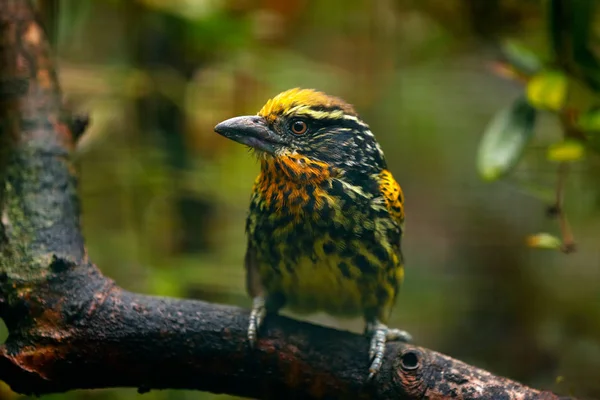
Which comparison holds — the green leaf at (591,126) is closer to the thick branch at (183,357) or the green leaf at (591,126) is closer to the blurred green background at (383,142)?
the blurred green background at (383,142)

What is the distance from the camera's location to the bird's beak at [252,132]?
1869 millimetres

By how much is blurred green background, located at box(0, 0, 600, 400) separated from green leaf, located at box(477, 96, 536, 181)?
22 cm

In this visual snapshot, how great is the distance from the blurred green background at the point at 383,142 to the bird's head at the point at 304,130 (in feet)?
2.05

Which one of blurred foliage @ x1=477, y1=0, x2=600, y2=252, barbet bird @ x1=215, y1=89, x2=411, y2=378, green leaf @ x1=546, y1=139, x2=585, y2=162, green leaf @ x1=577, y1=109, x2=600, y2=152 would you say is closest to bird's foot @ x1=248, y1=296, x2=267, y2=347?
barbet bird @ x1=215, y1=89, x2=411, y2=378

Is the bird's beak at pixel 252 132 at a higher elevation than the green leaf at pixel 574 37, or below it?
below

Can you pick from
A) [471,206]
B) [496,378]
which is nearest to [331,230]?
[496,378]

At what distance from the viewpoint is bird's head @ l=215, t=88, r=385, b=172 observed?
6.21ft

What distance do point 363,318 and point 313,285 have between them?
247 millimetres

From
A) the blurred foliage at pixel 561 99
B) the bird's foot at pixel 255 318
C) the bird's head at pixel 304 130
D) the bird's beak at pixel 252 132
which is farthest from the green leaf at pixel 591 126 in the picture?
the bird's foot at pixel 255 318

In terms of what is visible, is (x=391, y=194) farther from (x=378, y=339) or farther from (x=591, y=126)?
(x=591, y=126)

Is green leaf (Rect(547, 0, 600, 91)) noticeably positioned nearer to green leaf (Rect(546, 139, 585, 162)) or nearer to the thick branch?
green leaf (Rect(546, 139, 585, 162))

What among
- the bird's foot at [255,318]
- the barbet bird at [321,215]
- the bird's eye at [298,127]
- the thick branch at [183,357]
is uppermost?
the bird's eye at [298,127]

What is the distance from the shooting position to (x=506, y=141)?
2471mm

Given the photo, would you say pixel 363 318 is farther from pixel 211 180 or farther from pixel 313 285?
A: pixel 211 180
